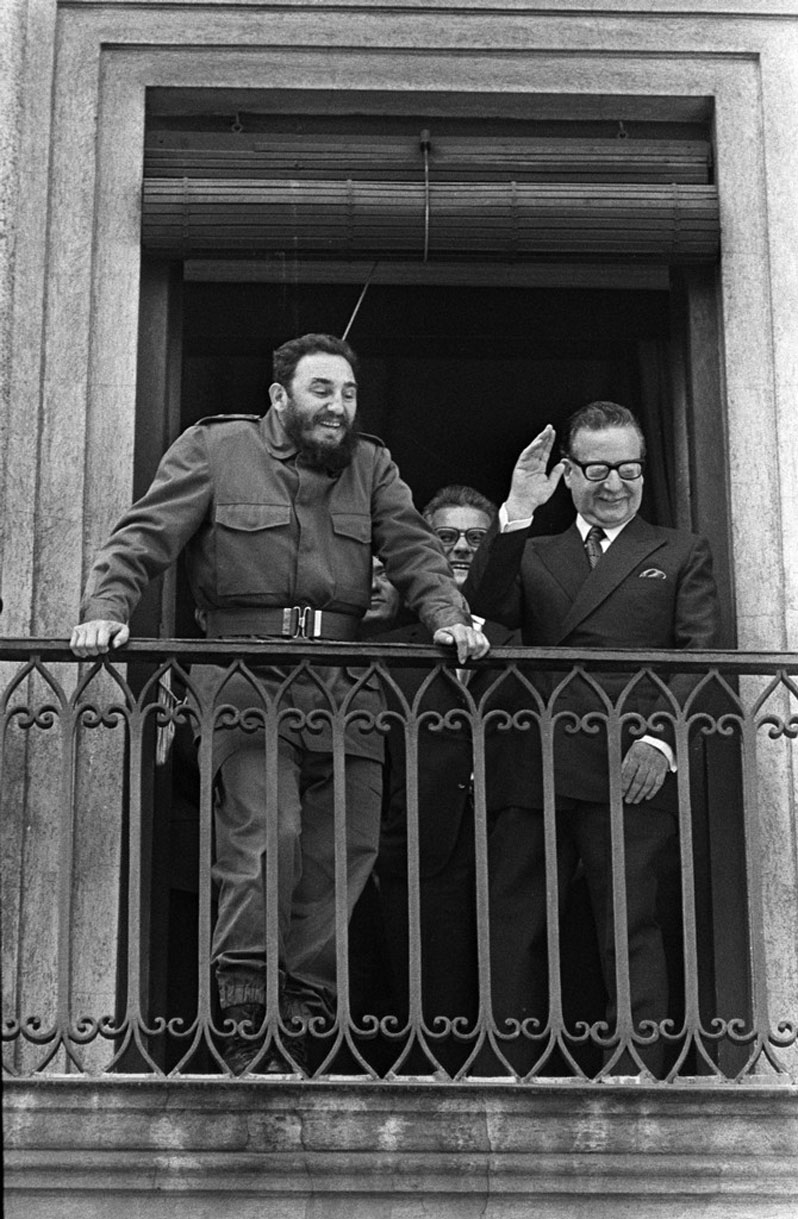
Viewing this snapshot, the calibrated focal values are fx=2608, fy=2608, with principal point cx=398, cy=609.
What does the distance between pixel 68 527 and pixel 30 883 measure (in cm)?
101

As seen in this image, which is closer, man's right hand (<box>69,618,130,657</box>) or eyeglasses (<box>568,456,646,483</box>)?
man's right hand (<box>69,618,130,657</box>)

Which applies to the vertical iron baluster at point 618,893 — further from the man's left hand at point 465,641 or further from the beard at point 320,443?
the beard at point 320,443

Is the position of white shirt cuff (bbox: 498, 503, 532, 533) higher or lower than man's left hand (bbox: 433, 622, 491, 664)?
higher

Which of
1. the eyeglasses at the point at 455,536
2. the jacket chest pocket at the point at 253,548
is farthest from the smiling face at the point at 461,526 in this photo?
the jacket chest pocket at the point at 253,548

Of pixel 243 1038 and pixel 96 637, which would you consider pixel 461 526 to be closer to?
pixel 96 637

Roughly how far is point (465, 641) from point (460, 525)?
134 cm


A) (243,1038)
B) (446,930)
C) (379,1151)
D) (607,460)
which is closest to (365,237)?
(607,460)

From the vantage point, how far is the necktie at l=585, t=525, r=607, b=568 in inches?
281

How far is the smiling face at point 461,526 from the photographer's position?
778cm

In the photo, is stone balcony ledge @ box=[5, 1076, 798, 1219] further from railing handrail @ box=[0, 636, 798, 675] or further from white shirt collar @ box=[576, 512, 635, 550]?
white shirt collar @ box=[576, 512, 635, 550]

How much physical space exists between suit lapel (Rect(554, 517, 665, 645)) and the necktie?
2.6 inches

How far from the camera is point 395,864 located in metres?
7.25

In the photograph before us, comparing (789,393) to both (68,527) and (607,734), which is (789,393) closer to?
(607,734)

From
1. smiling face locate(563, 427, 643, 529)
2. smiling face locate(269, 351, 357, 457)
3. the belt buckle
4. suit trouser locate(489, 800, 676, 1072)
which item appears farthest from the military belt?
smiling face locate(563, 427, 643, 529)
